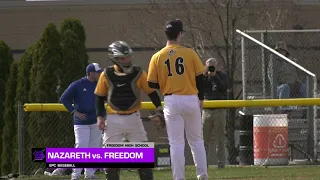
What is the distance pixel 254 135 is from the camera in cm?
1828

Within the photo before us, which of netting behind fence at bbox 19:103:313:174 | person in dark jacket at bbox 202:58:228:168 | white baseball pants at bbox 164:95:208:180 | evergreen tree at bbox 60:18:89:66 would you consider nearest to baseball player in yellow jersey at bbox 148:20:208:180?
white baseball pants at bbox 164:95:208:180

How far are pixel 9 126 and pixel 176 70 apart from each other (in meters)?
10.6

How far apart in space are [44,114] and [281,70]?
5206mm

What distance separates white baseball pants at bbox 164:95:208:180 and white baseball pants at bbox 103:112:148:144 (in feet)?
2.12

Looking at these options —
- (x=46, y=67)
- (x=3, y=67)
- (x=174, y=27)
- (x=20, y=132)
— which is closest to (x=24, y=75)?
(x=46, y=67)

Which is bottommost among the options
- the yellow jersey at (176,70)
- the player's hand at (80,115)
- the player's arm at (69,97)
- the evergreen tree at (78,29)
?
the player's hand at (80,115)

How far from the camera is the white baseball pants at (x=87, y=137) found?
49.7 ft

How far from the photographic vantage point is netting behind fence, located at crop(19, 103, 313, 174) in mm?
17969

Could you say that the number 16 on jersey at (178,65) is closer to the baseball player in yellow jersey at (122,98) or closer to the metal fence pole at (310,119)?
the baseball player in yellow jersey at (122,98)

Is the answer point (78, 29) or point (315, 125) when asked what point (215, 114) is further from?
point (78, 29)

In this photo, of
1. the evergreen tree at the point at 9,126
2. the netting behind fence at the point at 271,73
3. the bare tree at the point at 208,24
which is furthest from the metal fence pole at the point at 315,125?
the evergreen tree at the point at 9,126

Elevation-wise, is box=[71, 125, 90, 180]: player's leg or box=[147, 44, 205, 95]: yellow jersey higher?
box=[147, 44, 205, 95]: yellow jersey

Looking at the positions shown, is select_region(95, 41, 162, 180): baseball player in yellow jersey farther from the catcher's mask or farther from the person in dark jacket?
the person in dark jacket

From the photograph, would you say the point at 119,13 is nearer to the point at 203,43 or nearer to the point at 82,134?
the point at 203,43
